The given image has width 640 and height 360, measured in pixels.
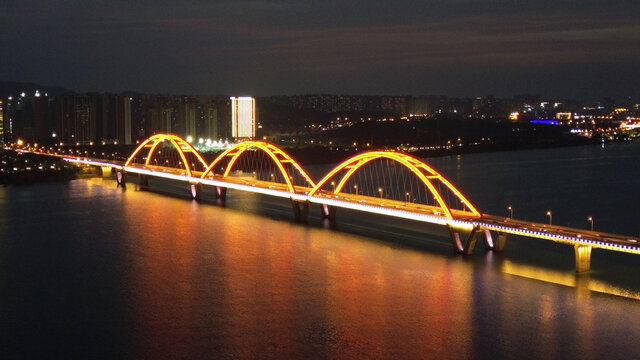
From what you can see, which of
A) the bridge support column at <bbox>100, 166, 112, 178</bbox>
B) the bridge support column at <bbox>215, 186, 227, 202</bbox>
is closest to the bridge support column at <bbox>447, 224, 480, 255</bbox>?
the bridge support column at <bbox>215, 186, 227, 202</bbox>

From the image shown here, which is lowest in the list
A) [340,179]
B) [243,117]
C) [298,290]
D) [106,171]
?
[298,290]

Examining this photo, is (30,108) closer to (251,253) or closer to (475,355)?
(251,253)

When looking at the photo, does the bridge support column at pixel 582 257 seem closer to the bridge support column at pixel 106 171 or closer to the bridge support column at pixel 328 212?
the bridge support column at pixel 328 212

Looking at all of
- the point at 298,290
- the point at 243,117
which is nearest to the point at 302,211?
the point at 298,290

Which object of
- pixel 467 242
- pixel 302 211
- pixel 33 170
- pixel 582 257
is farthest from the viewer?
pixel 33 170

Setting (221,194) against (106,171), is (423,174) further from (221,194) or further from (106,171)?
(106,171)

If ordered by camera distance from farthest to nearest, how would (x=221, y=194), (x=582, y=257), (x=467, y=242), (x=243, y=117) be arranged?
(x=243, y=117) → (x=221, y=194) → (x=467, y=242) → (x=582, y=257)

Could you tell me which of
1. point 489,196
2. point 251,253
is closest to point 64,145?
point 489,196
